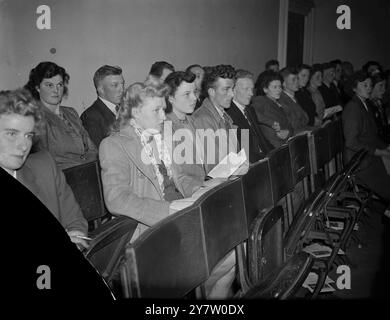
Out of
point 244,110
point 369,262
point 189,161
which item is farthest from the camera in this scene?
point 244,110

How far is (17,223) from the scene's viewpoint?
3.88ft

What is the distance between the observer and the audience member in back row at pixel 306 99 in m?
4.01

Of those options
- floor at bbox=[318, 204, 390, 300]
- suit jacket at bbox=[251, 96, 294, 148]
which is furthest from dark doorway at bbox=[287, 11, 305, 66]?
floor at bbox=[318, 204, 390, 300]

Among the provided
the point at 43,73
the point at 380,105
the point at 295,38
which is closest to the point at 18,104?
the point at 43,73

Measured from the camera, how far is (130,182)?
1720mm

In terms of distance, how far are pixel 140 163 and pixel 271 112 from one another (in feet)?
6.18

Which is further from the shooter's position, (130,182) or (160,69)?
(160,69)

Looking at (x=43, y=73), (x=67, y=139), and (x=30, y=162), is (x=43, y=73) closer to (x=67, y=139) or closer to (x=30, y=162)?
(x=67, y=139)

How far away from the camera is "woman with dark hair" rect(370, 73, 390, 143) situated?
3.62 meters

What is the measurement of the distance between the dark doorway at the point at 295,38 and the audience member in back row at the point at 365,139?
1.62ft

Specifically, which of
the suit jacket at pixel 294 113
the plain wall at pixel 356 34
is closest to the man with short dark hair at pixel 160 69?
the plain wall at pixel 356 34

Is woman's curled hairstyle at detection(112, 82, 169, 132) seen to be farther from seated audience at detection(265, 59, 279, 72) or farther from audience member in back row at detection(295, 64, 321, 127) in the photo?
audience member in back row at detection(295, 64, 321, 127)

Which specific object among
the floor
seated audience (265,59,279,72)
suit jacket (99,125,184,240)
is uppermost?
seated audience (265,59,279,72)

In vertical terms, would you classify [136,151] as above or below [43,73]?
below
